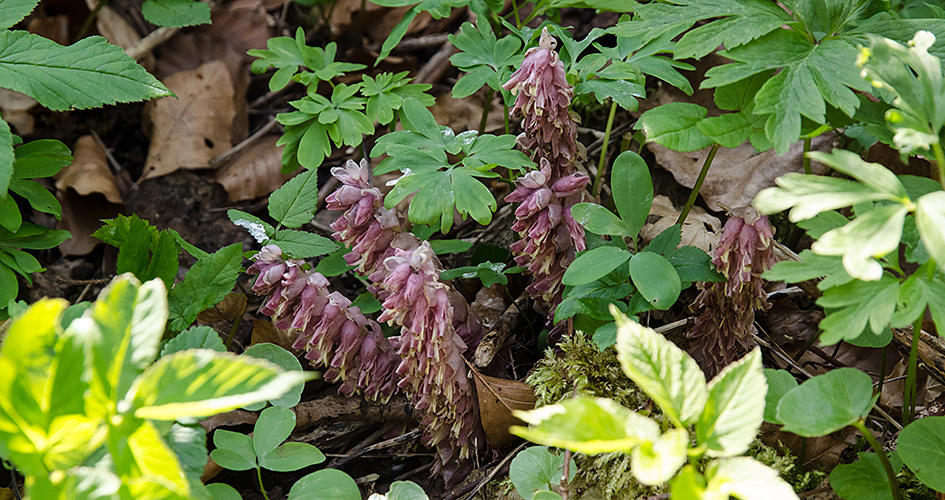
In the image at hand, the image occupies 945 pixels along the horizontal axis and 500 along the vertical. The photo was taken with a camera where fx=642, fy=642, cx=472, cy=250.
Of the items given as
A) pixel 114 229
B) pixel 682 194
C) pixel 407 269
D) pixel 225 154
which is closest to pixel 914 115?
pixel 407 269

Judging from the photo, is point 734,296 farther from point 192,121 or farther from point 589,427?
point 192,121

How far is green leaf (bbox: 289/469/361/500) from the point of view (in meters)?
1.45

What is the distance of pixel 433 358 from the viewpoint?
60.8 inches

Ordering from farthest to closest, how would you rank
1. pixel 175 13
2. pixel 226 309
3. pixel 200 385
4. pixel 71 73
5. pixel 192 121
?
pixel 192 121
pixel 175 13
pixel 226 309
pixel 71 73
pixel 200 385

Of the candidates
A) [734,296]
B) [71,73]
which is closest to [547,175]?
[734,296]

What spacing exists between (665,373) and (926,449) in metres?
0.63

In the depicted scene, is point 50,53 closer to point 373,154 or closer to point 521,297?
point 373,154

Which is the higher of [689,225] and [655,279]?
[655,279]

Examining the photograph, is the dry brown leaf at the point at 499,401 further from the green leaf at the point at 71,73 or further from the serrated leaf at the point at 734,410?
the green leaf at the point at 71,73

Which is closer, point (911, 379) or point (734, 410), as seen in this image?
point (734, 410)

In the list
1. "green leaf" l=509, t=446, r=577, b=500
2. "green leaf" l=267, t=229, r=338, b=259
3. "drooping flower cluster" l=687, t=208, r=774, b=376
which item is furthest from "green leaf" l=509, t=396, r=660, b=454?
"green leaf" l=267, t=229, r=338, b=259

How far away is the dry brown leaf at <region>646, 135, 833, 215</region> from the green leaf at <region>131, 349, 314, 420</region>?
1.98 m

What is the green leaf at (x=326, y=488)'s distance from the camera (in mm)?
1448

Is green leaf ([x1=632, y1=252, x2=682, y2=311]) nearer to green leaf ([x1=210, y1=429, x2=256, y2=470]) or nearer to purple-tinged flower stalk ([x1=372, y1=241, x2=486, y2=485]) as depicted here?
purple-tinged flower stalk ([x1=372, y1=241, x2=486, y2=485])
